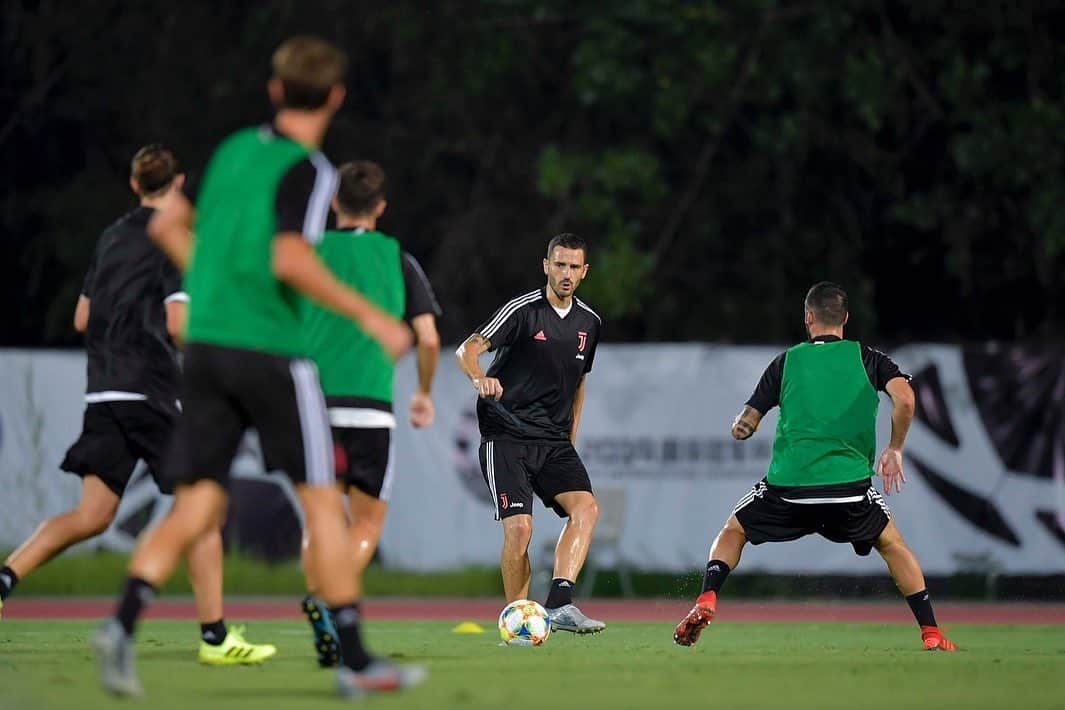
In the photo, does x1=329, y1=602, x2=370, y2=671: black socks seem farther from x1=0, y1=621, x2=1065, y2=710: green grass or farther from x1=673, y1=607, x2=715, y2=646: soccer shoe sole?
x1=673, y1=607, x2=715, y2=646: soccer shoe sole

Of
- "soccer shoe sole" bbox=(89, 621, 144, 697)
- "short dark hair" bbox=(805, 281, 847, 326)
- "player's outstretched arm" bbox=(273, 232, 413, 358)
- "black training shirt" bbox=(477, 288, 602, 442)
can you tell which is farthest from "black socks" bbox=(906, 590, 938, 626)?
"soccer shoe sole" bbox=(89, 621, 144, 697)

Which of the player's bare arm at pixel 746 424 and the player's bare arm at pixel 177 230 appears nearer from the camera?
the player's bare arm at pixel 177 230

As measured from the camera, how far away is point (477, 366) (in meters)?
10.6

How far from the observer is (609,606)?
16.3m

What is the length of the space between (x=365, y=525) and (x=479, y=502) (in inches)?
353

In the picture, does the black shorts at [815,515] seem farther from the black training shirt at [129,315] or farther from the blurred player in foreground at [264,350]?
the blurred player in foreground at [264,350]

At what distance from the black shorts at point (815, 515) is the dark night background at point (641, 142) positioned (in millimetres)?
10013

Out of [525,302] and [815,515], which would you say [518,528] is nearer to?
[525,302]

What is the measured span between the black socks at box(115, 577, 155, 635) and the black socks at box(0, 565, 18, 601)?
2904mm

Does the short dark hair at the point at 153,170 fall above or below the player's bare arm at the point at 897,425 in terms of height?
above

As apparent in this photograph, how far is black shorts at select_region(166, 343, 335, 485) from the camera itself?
657cm

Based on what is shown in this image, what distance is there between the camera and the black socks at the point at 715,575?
33.6 feet

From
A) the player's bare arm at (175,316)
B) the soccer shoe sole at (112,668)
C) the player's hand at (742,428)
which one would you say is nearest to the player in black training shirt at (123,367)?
the player's bare arm at (175,316)

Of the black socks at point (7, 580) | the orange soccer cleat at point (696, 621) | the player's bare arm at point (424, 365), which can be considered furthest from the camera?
the orange soccer cleat at point (696, 621)
